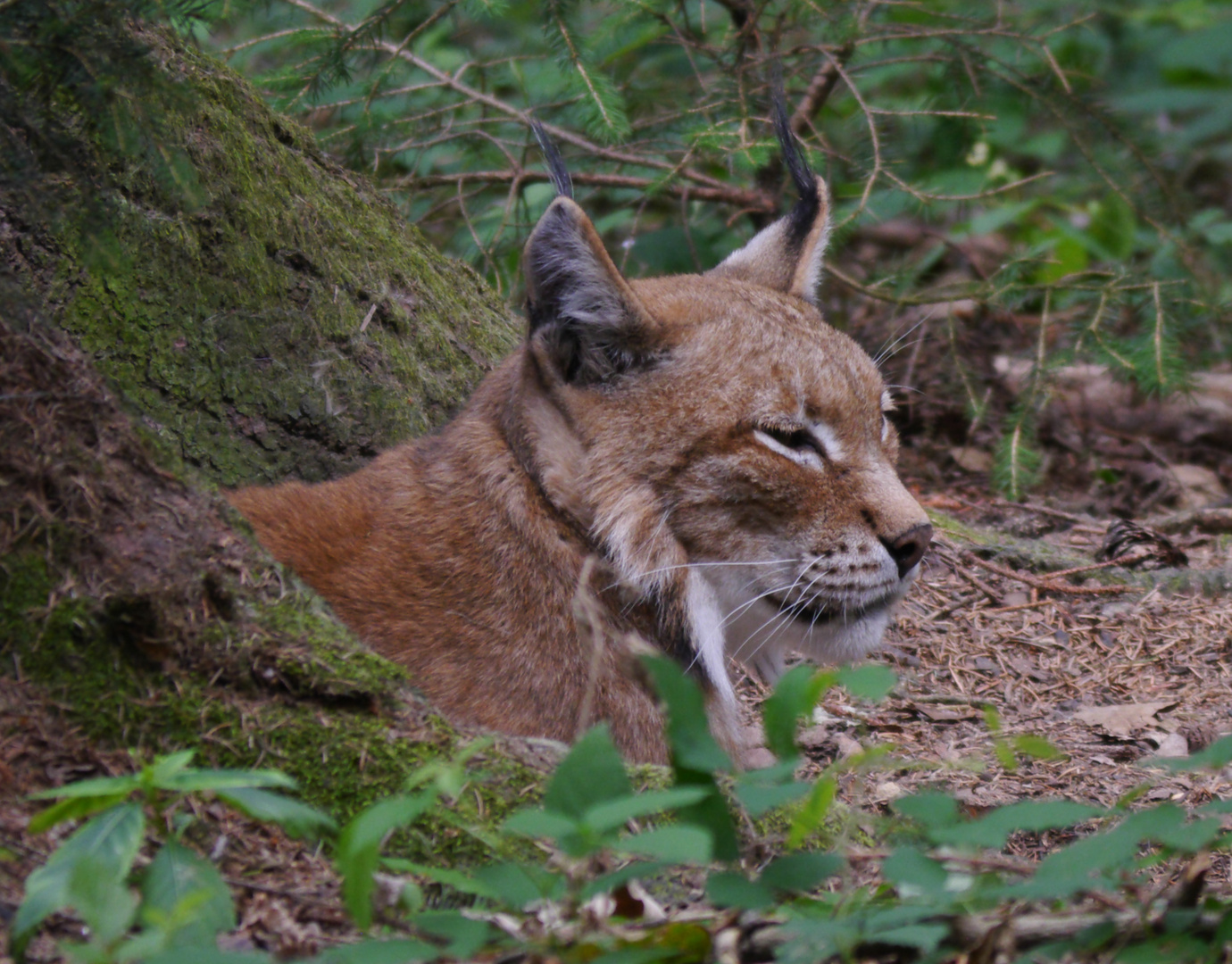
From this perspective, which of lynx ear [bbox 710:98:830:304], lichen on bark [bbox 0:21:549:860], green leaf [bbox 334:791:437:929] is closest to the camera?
green leaf [bbox 334:791:437:929]

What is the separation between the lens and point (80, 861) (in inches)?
59.1

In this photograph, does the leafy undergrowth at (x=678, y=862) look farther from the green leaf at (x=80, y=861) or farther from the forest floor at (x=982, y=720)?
the forest floor at (x=982, y=720)

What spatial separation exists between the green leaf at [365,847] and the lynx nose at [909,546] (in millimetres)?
1895

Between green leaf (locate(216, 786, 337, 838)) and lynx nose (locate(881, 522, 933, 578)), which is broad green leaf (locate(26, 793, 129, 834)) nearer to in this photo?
green leaf (locate(216, 786, 337, 838))

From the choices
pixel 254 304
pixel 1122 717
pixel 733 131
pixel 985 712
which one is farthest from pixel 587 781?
pixel 733 131

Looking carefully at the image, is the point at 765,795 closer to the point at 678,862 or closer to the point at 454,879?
the point at 678,862

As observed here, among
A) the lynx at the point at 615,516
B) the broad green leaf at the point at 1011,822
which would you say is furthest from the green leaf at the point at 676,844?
the lynx at the point at 615,516

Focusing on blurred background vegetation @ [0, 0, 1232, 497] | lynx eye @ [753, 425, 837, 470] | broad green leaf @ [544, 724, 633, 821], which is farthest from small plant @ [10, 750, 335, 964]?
blurred background vegetation @ [0, 0, 1232, 497]

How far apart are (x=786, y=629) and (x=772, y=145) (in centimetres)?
208

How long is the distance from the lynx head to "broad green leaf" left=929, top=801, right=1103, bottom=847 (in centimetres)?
140

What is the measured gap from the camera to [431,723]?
2531mm

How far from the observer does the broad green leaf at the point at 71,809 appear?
1755 millimetres

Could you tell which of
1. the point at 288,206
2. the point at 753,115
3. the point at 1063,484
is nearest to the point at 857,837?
the point at 288,206

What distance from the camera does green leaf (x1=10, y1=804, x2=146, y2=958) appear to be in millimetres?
1586
